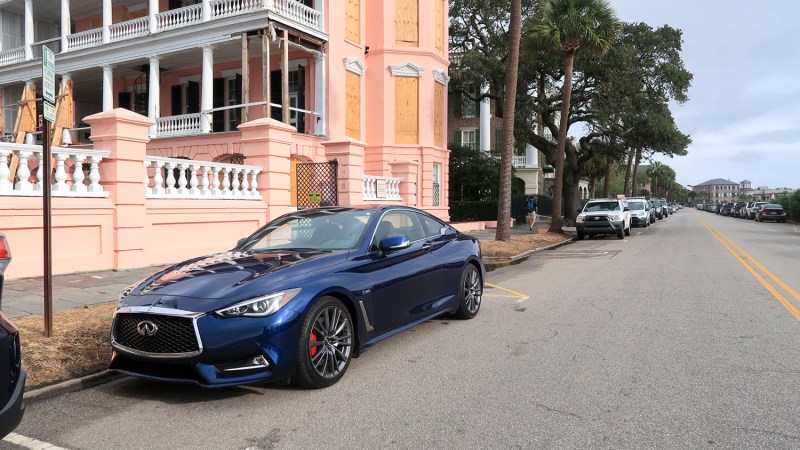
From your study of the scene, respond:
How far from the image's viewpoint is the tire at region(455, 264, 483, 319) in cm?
700

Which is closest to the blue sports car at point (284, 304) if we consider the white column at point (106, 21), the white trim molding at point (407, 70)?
the white trim molding at point (407, 70)

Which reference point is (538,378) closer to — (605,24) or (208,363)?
(208,363)

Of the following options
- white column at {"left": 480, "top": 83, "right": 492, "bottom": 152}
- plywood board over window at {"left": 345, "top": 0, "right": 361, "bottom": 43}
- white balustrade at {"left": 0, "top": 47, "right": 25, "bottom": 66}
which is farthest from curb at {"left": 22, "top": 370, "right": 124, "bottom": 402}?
white column at {"left": 480, "top": 83, "right": 492, "bottom": 152}

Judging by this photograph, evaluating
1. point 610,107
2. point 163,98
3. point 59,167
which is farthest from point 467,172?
point 59,167

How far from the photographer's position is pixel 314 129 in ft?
67.7

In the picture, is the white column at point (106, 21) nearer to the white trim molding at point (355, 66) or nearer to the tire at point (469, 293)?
the white trim molding at point (355, 66)

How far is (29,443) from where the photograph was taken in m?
3.69

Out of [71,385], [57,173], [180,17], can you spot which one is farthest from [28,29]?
[71,385]

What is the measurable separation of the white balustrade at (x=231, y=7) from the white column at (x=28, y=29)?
9.86 m

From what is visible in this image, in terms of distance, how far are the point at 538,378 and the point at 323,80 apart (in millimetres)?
17617

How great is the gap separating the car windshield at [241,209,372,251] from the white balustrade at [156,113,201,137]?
15488mm

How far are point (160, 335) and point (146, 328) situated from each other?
0.14 meters

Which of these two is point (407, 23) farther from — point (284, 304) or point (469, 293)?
point (284, 304)

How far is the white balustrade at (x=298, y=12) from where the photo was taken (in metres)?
19.1
